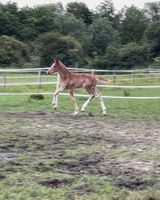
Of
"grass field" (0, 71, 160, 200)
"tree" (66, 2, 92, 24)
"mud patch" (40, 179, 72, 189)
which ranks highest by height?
"tree" (66, 2, 92, 24)

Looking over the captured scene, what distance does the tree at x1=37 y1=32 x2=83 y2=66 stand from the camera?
149ft

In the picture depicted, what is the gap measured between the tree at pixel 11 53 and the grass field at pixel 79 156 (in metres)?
32.2

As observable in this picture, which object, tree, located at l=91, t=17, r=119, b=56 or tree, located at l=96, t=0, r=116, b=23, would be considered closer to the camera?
tree, located at l=91, t=17, r=119, b=56

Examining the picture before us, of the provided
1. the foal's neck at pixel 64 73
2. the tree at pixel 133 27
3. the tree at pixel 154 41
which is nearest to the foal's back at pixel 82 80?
the foal's neck at pixel 64 73

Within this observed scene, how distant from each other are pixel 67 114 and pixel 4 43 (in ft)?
112

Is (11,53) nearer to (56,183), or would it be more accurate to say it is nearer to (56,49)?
(56,49)

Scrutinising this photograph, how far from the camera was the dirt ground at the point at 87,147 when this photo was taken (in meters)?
5.99

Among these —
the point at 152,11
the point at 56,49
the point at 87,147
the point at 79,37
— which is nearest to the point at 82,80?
the point at 87,147

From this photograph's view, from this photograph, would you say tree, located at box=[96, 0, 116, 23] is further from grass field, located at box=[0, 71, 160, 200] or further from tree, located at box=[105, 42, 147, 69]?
grass field, located at box=[0, 71, 160, 200]

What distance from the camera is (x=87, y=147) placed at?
7656 mm

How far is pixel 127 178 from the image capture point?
18.7ft

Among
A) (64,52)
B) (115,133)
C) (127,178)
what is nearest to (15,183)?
(127,178)

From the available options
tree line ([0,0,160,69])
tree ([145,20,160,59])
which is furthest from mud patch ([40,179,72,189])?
tree ([145,20,160,59])

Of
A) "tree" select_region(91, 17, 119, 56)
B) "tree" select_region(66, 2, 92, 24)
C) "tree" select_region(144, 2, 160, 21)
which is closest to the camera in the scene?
"tree" select_region(91, 17, 119, 56)
